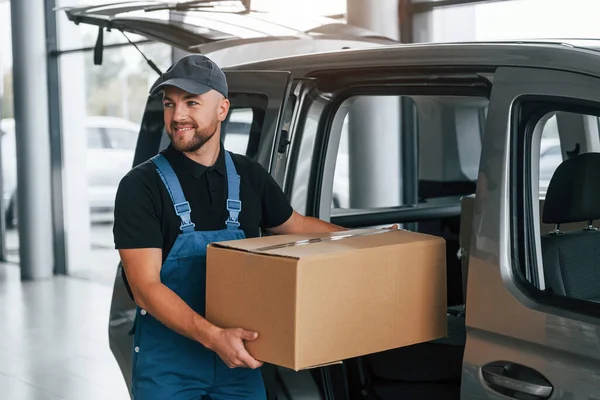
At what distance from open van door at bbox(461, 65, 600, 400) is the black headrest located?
21 centimetres

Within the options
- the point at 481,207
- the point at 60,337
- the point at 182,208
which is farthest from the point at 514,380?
the point at 60,337

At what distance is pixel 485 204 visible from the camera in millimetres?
1878

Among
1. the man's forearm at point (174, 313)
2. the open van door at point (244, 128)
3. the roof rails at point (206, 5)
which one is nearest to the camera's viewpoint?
the man's forearm at point (174, 313)

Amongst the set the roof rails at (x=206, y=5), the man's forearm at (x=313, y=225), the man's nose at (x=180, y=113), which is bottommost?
the man's forearm at (x=313, y=225)

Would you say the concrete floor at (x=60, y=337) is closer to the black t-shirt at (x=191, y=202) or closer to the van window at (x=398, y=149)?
the van window at (x=398, y=149)

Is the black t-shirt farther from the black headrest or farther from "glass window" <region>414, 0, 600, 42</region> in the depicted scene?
"glass window" <region>414, 0, 600, 42</region>

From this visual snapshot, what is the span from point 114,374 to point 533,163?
372cm

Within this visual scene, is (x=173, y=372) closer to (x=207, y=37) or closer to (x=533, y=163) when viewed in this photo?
(x=533, y=163)

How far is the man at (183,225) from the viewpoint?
2145 mm

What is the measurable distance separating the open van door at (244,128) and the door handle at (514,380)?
0.93 metres

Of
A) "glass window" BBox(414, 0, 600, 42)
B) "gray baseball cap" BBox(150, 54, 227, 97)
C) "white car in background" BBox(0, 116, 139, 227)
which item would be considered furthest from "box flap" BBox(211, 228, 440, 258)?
"white car in background" BBox(0, 116, 139, 227)

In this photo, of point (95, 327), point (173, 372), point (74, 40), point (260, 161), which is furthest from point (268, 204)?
point (74, 40)

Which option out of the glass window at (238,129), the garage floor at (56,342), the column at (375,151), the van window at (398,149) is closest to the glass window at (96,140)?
the garage floor at (56,342)

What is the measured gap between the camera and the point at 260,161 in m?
2.51
